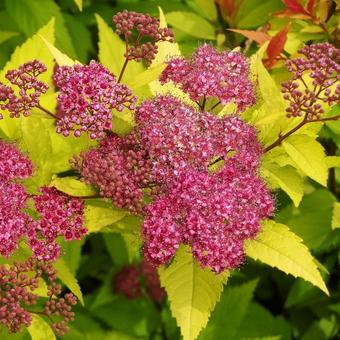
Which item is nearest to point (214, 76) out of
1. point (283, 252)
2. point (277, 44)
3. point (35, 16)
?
point (277, 44)

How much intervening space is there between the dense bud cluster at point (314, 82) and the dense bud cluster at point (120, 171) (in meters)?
0.56

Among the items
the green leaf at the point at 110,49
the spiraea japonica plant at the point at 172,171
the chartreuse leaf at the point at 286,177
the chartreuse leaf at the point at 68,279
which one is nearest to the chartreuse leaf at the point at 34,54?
the green leaf at the point at 110,49

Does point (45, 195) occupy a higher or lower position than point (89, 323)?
higher

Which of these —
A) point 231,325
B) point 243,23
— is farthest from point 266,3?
point 231,325

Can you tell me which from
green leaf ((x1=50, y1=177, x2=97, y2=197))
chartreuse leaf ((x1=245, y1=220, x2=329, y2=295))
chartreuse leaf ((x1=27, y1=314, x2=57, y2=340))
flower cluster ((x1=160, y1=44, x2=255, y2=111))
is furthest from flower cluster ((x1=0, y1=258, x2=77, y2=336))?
flower cluster ((x1=160, y1=44, x2=255, y2=111))

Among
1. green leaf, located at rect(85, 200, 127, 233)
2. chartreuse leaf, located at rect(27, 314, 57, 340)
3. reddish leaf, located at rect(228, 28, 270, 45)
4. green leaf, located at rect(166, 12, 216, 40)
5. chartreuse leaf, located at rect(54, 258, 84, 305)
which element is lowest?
chartreuse leaf, located at rect(27, 314, 57, 340)

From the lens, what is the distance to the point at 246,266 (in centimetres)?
395

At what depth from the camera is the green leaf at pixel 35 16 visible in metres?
3.52

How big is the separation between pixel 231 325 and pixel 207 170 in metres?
1.48

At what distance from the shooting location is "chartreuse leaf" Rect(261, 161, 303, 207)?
247cm

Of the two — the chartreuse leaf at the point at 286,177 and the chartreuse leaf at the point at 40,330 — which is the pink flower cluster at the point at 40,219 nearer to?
the chartreuse leaf at the point at 40,330

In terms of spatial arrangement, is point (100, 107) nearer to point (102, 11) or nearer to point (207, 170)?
point (207, 170)

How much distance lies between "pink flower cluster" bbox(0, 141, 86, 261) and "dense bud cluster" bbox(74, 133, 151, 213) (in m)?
0.14

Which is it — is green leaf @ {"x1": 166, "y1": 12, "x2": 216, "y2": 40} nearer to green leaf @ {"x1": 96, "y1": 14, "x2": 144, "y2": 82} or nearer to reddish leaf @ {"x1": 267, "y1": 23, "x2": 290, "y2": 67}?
green leaf @ {"x1": 96, "y1": 14, "x2": 144, "y2": 82}
